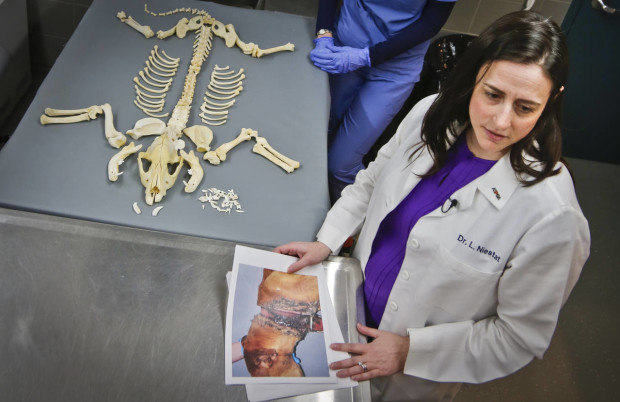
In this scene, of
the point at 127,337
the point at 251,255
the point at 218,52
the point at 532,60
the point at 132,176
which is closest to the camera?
the point at 532,60

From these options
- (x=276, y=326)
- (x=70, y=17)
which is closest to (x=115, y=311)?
(x=276, y=326)

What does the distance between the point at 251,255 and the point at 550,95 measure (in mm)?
897

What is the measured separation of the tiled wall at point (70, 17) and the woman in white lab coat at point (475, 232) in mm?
2202

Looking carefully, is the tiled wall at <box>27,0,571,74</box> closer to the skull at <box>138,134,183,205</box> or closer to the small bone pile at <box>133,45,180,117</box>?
the small bone pile at <box>133,45,180,117</box>

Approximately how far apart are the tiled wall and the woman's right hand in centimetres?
217

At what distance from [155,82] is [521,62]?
1.55 m

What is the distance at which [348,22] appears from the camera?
2645mm

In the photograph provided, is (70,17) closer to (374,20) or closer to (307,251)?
(374,20)

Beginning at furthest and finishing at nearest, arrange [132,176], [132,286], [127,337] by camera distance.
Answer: [132,176] < [132,286] < [127,337]

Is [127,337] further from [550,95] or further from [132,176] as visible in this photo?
[550,95]

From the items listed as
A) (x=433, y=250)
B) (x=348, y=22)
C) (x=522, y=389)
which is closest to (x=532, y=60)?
(x=433, y=250)

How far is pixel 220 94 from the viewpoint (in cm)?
225

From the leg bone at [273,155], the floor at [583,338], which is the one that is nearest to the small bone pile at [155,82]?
the leg bone at [273,155]

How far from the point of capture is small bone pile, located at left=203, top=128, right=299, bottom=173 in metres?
1.90
